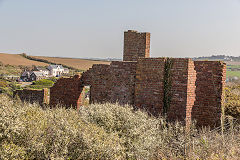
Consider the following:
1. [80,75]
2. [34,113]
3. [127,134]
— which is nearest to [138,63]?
[80,75]

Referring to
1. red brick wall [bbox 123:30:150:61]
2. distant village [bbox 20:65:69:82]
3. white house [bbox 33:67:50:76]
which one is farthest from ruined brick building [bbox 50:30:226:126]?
white house [bbox 33:67:50:76]

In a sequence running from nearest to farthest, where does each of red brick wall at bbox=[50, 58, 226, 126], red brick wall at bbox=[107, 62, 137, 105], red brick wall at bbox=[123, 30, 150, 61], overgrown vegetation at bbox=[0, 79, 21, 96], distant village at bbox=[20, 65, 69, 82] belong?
red brick wall at bbox=[50, 58, 226, 126] → red brick wall at bbox=[107, 62, 137, 105] → red brick wall at bbox=[123, 30, 150, 61] → overgrown vegetation at bbox=[0, 79, 21, 96] → distant village at bbox=[20, 65, 69, 82]

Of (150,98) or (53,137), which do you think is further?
(150,98)

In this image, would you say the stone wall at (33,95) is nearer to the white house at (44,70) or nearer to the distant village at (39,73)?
the distant village at (39,73)

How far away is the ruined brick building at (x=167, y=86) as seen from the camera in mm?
7914

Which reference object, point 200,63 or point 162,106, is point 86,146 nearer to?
point 162,106

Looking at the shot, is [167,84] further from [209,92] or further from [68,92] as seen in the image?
[68,92]

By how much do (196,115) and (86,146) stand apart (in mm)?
4820

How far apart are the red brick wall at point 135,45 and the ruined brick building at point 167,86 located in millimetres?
2573

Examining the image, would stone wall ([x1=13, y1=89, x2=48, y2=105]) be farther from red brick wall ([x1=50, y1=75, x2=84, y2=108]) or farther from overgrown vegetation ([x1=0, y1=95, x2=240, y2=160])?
overgrown vegetation ([x1=0, y1=95, x2=240, y2=160])

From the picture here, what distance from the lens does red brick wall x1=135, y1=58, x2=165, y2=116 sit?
8.15 m

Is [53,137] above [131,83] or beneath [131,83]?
beneath

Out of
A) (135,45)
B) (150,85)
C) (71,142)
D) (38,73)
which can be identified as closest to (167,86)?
(150,85)

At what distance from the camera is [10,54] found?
93312 mm
